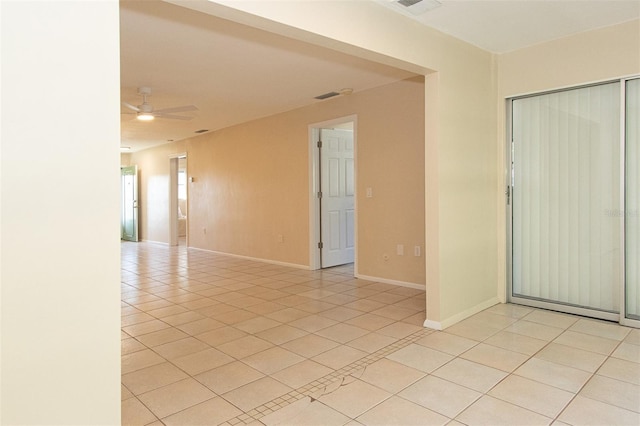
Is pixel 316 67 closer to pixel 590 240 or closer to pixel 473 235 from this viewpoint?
pixel 473 235

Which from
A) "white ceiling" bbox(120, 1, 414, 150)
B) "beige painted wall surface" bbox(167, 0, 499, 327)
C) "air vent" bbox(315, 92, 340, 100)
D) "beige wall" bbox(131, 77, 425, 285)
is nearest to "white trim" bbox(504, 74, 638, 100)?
"beige painted wall surface" bbox(167, 0, 499, 327)

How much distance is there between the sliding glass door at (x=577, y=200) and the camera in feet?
10.8

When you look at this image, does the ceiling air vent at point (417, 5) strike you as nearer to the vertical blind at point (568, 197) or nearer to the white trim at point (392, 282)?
the vertical blind at point (568, 197)

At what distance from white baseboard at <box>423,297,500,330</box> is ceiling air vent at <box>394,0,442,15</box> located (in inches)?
92.6

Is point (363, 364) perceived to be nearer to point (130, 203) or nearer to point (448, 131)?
point (448, 131)

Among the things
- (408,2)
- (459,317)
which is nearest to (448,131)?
(408,2)

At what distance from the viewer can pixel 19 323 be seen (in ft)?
4.63

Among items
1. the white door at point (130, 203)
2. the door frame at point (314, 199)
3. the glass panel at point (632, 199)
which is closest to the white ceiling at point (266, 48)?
the door frame at point (314, 199)

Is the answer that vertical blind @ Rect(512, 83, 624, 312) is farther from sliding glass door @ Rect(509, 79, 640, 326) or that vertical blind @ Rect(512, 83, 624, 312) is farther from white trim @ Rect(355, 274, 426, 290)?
white trim @ Rect(355, 274, 426, 290)

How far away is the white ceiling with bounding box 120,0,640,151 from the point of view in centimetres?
293

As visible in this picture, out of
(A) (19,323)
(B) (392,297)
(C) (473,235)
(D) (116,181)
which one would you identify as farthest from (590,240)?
(A) (19,323)

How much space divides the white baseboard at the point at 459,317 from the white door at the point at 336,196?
261 cm

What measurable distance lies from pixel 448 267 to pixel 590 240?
127cm

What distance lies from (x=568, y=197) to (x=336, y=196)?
3.20 metres
